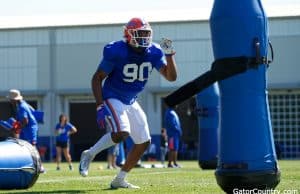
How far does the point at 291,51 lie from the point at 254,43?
111ft

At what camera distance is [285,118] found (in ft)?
135

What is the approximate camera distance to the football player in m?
9.42

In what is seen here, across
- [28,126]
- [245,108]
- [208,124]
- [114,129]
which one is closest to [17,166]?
[114,129]

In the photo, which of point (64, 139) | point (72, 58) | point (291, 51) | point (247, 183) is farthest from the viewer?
point (72, 58)

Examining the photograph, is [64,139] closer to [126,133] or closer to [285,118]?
[126,133]

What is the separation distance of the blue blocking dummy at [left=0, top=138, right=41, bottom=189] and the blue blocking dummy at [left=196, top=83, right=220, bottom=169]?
740 centimetres

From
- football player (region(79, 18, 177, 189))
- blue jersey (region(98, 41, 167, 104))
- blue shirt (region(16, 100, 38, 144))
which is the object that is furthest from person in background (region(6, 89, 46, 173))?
blue jersey (region(98, 41, 167, 104))

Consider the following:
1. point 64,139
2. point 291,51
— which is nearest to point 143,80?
point 64,139

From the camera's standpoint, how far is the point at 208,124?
17.2 m

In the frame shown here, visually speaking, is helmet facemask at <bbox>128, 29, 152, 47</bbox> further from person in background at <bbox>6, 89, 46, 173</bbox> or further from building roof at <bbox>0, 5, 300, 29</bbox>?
building roof at <bbox>0, 5, 300, 29</bbox>

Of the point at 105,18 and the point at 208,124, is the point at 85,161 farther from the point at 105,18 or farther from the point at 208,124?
the point at 105,18

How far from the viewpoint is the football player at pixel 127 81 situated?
9422mm

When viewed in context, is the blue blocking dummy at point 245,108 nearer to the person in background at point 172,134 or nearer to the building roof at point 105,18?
the person in background at point 172,134

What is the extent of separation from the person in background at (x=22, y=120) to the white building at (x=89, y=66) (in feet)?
83.5
